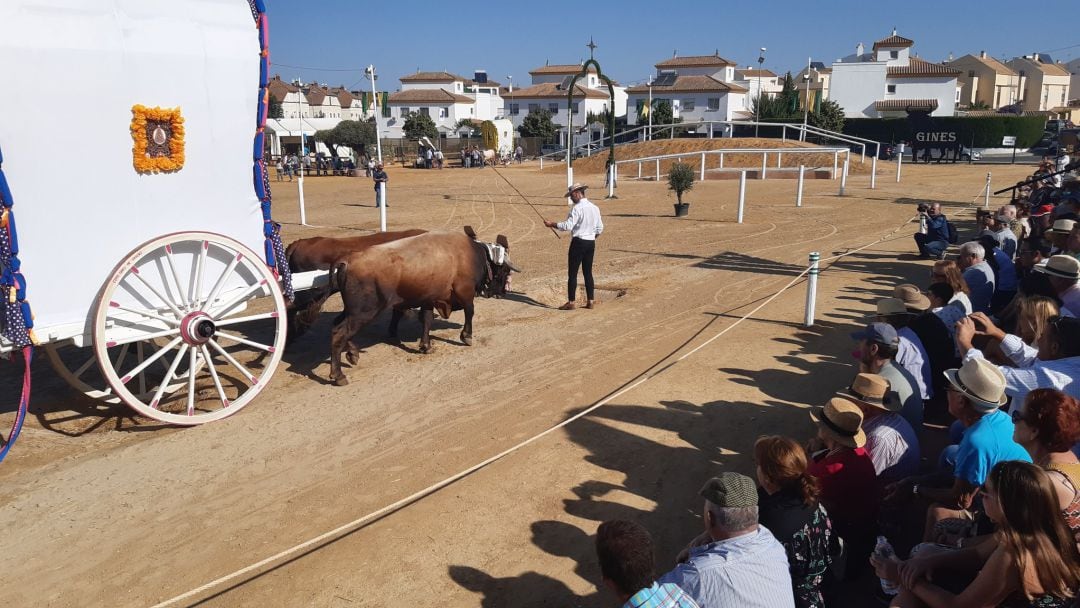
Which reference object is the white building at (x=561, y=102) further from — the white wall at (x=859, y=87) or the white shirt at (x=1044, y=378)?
the white shirt at (x=1044, y=378)

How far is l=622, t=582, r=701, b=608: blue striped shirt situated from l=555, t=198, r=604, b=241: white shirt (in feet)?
25.9

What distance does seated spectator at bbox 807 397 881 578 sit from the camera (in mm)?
4371

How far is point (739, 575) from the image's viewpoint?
3.31 m

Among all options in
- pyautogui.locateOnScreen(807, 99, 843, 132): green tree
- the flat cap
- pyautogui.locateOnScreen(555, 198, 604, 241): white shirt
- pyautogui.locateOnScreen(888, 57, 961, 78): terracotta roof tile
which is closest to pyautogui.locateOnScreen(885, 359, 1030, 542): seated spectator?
the flat cap

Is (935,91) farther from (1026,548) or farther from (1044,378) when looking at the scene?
(1026,548)

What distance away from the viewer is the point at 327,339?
10.0 meters

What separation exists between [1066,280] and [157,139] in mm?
8041

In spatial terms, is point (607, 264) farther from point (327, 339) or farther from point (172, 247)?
point (172, 247)

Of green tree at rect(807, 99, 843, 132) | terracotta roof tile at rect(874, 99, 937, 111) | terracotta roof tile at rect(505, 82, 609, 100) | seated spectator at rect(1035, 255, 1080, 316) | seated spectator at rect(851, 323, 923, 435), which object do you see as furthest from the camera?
terracotta roof tile at rect(505, 82, 609, 100)

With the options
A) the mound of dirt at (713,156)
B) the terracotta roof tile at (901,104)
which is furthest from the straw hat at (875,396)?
the terracotta roof tile at (901,104)

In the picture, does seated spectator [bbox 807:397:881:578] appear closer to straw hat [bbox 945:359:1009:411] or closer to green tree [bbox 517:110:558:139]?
straw hat [bbox 945:359:1009:411]

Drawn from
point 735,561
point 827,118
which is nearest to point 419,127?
point 827,118

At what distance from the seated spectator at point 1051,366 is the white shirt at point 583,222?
614 centimetres

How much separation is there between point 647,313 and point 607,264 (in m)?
3.86
